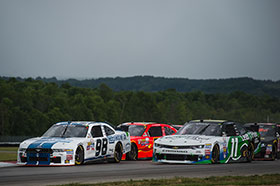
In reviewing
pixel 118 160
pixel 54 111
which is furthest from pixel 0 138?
pixel 54 111

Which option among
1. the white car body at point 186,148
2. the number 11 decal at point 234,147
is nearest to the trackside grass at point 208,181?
the white car body at point 186,148

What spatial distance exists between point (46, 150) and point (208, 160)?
191 inches

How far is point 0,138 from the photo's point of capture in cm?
6912

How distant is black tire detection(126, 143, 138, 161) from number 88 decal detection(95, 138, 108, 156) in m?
3.12

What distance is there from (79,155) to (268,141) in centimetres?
965

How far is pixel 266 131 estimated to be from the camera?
25578 millimetres

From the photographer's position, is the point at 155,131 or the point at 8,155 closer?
the point at 155,131

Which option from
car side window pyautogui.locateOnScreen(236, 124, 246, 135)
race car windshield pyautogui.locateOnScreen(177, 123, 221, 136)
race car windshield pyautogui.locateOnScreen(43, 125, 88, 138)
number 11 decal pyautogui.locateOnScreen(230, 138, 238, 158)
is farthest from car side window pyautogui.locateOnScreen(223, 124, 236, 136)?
race car windshield pyautogui.locateOnScreen(43, 125, 88, 138)

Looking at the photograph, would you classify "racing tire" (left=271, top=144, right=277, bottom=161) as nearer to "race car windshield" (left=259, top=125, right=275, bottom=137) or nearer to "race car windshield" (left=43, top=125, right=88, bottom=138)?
"race car windshield" (left=259, top=125, right=275, bottom=137)

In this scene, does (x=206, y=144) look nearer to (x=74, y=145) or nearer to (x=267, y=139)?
(x=74, y=145)

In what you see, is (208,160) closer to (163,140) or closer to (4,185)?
(163,140)

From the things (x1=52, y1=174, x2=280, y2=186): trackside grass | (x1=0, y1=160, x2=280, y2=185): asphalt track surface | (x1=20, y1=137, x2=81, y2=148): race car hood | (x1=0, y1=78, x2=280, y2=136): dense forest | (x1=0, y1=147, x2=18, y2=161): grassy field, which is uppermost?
(x1=0, y1=78, x2=280, y2=136): dense forest

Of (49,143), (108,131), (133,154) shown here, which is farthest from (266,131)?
(49,143)

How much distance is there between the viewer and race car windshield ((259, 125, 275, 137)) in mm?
25344
